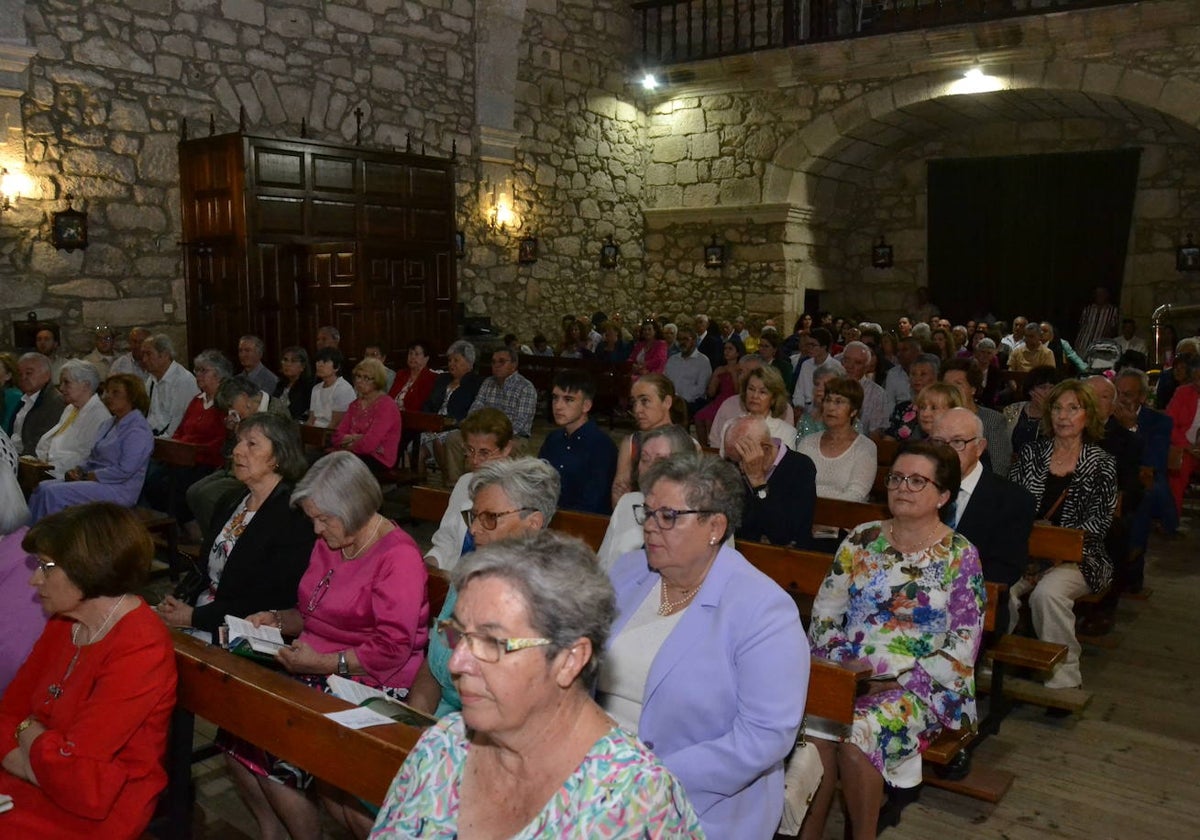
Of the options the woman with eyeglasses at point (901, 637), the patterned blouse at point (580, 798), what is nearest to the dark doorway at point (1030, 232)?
the woman with eyeglasses at point (901, 637)

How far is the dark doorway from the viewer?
13164mm

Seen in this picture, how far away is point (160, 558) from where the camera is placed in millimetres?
5840

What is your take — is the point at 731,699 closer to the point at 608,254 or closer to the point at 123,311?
the point at 123,311

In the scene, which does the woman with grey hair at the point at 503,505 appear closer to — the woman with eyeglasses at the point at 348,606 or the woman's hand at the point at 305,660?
the woman with eyeglasses at the point at 348,606

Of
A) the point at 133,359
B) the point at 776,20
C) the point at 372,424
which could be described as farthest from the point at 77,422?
the point at 776,20

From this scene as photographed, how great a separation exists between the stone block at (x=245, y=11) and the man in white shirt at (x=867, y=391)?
250 inches

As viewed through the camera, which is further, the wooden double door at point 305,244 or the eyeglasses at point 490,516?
the wooden double door at point 305,244

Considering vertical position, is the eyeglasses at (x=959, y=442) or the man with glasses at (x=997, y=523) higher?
the eyeglasses at (x=959, y=442)

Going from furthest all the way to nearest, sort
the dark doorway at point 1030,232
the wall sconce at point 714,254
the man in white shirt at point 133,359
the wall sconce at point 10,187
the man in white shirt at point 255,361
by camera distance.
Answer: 1. the wall sconce at point 714,254
2. the dark doorway at point 1030,232
3. the man in white shirt at point 133,359
4. the wall sconce at point 10,187
5. the man in white shirt at point 255,361

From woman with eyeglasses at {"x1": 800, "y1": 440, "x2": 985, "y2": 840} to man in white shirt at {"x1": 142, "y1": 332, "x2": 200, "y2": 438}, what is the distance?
5315mm

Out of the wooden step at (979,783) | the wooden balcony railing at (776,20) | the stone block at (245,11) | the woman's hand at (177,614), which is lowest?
the wooden step at (979,783)

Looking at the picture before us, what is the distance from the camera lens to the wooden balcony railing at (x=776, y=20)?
459 inches

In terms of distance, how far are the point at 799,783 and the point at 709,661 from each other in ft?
1.85

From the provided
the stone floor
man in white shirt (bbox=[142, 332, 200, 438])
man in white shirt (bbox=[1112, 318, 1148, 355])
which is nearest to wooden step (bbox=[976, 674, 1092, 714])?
the stone floor
